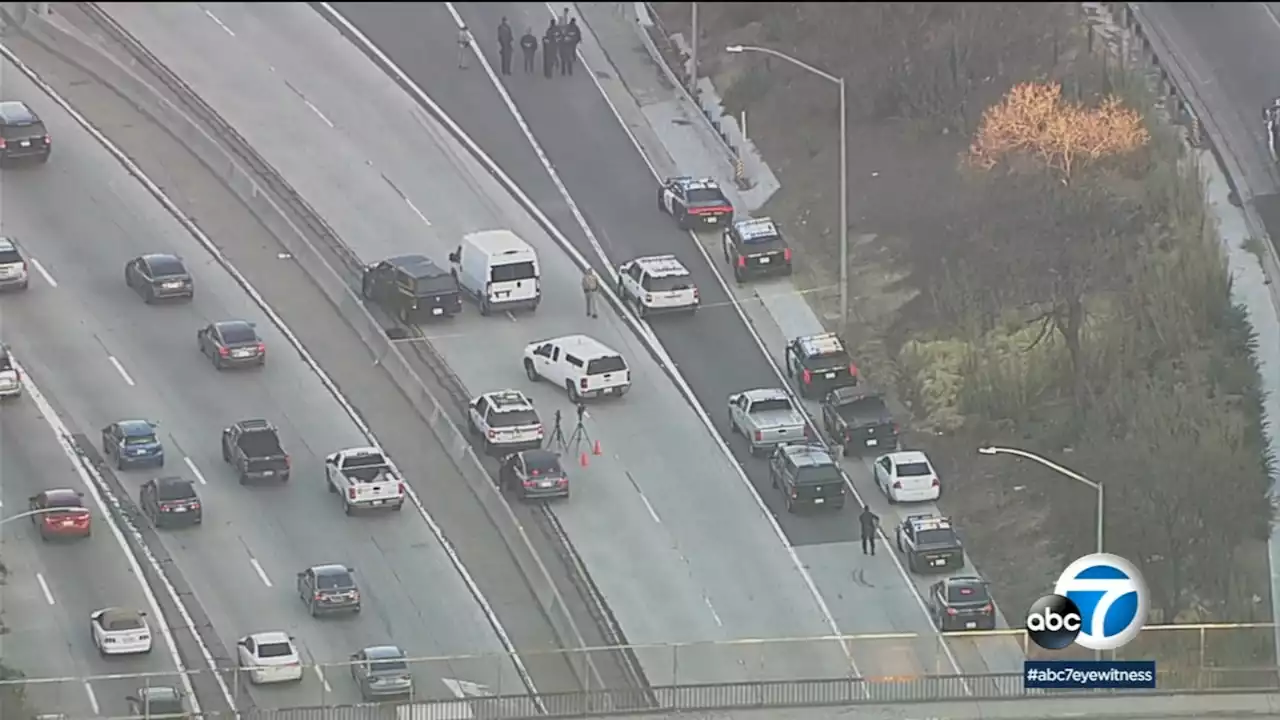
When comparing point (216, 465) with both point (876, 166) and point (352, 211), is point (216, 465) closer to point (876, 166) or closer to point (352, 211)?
point (352, 211)

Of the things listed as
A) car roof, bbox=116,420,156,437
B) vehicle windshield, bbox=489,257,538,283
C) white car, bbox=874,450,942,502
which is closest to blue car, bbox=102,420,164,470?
car roof, bbox=116,420,156,437

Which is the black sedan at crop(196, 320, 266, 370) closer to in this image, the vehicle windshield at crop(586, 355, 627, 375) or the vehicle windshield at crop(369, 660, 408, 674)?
the vehicle windshield at crop(586, 355, 627, 375)

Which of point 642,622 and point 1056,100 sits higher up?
point 1056,100

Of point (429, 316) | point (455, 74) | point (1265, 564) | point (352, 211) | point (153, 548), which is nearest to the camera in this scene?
point (1265, 564)

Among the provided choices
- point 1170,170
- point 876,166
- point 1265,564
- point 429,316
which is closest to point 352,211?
point 429,316

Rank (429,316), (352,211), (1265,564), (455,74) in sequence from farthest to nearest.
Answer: (455,74), (352,211), (429,316), (1265,564)

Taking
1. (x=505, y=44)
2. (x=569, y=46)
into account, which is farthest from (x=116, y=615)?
(x=569, y=46)
